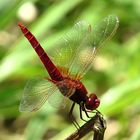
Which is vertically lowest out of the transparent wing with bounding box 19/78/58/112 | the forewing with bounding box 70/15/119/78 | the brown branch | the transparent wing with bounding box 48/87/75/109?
the brown branch

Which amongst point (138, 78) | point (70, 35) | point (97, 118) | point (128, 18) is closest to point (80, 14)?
point (128, 18)

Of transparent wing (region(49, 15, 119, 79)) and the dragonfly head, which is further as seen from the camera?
transparent wing (region(49, 15, 119, 79))

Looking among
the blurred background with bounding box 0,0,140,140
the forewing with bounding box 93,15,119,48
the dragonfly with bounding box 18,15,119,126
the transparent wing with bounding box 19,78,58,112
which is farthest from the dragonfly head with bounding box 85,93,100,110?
the blurred background with bounding box 0,0,140,140

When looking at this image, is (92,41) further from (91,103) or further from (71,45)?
(91,103)

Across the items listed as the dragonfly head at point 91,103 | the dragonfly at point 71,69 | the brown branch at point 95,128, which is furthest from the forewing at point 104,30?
the brown branch at point 95,128

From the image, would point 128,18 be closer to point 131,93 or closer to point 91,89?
point 91,89

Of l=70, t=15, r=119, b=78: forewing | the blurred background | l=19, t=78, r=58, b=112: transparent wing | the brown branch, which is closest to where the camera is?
the brown branch

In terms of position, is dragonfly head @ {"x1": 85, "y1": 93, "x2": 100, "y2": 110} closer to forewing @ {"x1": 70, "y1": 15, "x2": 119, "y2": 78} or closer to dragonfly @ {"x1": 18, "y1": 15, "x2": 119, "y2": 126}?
dragonfly @ {"x1": 18, "y1": 15, "x2": 119, "y2": 126}
